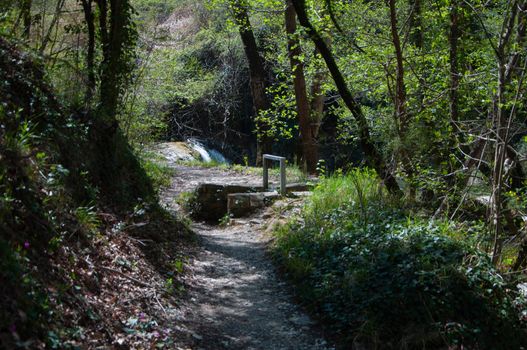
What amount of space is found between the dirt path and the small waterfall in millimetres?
12297

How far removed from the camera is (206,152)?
23.0 metres

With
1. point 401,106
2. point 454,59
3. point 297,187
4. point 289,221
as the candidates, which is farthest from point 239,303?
point 297,187

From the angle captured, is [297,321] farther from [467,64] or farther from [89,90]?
[467,64]

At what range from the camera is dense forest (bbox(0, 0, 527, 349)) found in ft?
15.1

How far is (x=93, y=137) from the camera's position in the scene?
A: 24.6ft

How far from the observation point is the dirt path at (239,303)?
5613mm

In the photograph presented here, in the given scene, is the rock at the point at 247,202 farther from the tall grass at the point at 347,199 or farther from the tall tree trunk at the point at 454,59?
the tall tree trunk at the point at 454,59

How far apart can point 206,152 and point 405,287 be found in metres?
18.1

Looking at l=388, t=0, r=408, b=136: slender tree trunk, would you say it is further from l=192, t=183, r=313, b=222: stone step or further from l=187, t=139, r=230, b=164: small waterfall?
l=187, t=139, r=230, b=164: small waterfall

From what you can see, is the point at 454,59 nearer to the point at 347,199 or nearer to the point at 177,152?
the point at 347,199

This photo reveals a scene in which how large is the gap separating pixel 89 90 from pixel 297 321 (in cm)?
456

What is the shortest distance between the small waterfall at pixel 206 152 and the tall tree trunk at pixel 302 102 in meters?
7.61

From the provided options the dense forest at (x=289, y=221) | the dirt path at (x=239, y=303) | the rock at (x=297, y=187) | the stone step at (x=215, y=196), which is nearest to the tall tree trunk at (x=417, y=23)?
the dense forest at (x=289, y=221)

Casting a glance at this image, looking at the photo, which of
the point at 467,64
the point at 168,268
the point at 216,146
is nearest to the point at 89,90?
the point at 168,268
